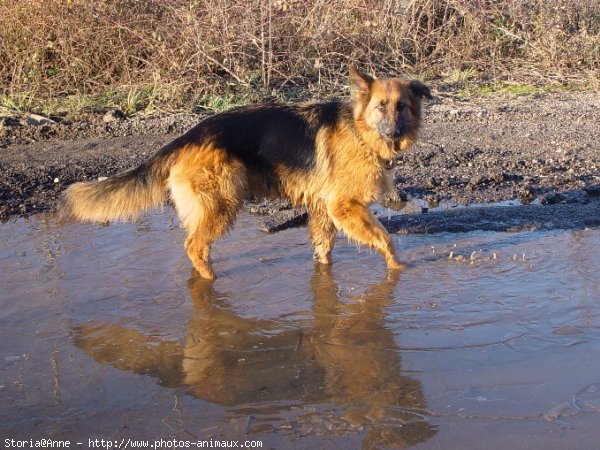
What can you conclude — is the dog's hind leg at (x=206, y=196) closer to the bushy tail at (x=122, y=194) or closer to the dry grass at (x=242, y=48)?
the bushy tail at (x=122, y=194)

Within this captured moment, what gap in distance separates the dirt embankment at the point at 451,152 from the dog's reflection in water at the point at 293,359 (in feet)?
6.44

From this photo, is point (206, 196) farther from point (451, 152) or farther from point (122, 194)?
point (451, 152)

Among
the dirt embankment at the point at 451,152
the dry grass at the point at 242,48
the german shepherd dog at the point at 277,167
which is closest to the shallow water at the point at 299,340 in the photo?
the german shepherd dog at the point at 277,167

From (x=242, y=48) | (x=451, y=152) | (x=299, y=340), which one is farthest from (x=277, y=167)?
(x=242, y=48)

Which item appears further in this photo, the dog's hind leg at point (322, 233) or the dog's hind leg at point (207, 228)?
the dog's hind leg at point (322, 233)

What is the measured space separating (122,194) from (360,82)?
2007 millimetres

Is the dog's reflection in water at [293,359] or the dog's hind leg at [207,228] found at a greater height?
the dog's hind leg at [207,228]

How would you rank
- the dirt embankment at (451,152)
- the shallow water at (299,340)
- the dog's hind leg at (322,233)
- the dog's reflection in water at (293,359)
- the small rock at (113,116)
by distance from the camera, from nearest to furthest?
the shallow water at (299,340) < the dog's reflection in water at (293,359) < the dog's hind leg at (322,233) < the dirt embankment at (451,152) < the small rock at (113,116)

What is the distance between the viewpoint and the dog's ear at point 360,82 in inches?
224

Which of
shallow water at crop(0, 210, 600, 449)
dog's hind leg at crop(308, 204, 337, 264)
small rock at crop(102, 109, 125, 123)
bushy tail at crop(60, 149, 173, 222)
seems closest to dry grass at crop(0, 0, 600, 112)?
small rock at crop(102, 109, 125, 123)

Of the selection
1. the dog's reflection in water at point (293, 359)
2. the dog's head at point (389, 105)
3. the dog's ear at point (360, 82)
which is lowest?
the dog's reflection in water at point (293, 359)

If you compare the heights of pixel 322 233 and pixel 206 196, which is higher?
pixel 206 196

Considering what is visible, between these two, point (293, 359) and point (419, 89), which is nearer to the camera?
point (293, 359)

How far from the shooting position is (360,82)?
18.8 ft
